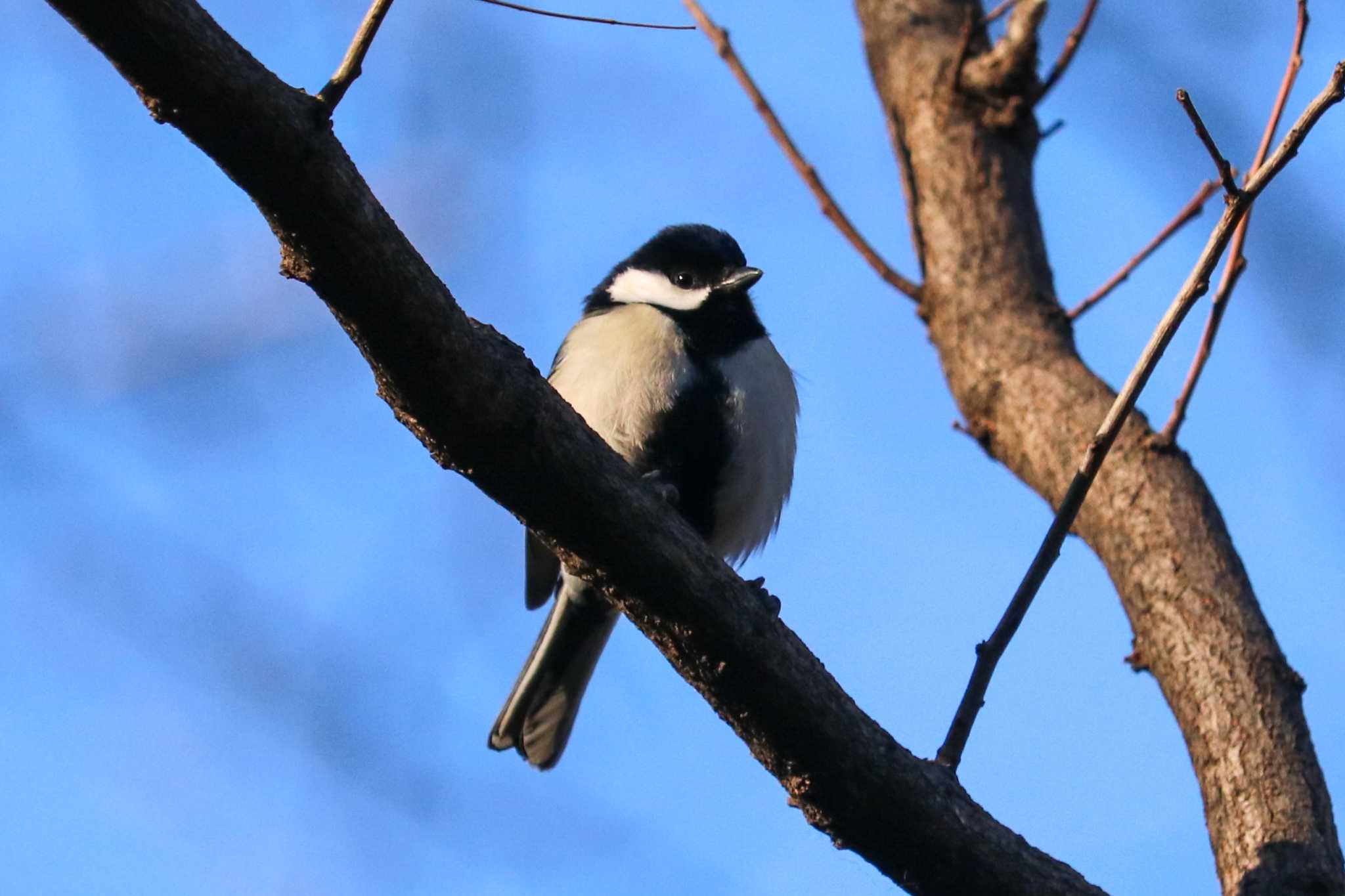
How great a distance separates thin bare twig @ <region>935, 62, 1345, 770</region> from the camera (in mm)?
2375

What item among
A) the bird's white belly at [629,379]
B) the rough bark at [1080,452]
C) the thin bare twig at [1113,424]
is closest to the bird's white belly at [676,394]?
the bird's white belly at [629,379]

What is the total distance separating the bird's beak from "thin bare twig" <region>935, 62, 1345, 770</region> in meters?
1.95

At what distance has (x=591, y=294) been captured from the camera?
506 centimetres

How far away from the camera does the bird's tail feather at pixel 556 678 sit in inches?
173

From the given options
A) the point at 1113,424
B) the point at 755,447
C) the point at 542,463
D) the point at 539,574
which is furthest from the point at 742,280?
the point at 542,463

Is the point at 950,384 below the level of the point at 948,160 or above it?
below

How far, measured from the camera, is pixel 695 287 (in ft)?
15.5

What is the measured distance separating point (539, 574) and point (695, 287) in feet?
3.39

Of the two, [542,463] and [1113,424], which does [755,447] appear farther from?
[542,463]

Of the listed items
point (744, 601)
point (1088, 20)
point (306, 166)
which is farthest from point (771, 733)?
point (1088, 20)

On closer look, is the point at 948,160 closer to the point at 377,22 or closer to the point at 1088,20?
the point at 1088,20

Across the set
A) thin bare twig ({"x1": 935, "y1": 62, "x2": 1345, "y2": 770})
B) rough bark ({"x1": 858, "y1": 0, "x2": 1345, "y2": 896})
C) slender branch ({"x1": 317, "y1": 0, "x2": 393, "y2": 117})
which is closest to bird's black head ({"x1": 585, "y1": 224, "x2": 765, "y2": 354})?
rough bark ({"x1": 858, "y1": 0, "x2": 1345, "y2": 896})

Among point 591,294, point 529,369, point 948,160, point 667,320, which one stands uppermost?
point 948,160

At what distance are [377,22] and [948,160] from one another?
3.06 metres
